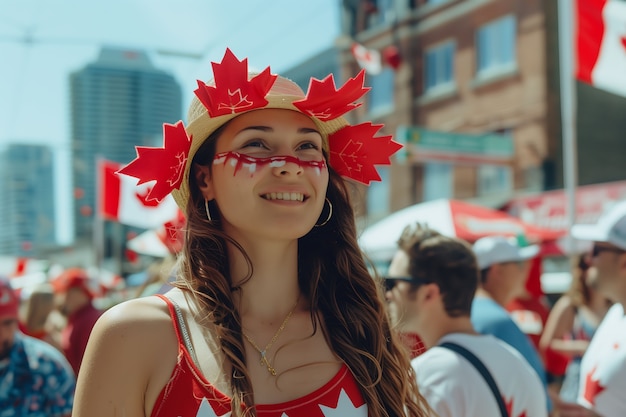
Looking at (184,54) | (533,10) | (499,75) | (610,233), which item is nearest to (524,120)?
(499,75)

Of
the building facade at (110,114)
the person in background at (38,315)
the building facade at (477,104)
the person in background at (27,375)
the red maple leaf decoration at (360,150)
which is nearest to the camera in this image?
the red maple leaf decoration at (360,150)

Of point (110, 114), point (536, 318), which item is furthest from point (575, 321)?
point (110, 114)

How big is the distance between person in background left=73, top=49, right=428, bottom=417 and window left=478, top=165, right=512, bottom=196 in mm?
15091

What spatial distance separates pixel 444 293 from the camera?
3.05m

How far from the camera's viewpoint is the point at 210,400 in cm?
158

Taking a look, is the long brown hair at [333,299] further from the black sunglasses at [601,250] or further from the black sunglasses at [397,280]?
the black sunglasses at [601,250]


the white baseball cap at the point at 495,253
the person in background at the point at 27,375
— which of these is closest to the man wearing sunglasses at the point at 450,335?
the white baseball cap at the point at 495,253

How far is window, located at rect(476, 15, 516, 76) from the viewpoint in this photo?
16.9 m

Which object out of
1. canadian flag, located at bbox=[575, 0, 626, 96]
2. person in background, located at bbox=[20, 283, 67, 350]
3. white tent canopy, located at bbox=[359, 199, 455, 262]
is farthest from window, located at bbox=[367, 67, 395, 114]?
person in background, located at bbox=[20, 283, 67, 350]

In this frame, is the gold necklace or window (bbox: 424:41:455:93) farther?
window (bbox: 424:41:455:93)

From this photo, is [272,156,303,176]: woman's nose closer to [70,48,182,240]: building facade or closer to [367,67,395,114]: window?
[367,67,395,114]: window

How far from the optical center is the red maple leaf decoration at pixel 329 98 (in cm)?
182

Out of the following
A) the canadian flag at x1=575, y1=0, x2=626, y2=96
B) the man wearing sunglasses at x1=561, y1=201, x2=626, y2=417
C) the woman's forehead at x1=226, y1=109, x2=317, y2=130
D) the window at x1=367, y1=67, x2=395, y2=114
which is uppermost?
the window at x1=367, y1=67, x2=395, y2=114

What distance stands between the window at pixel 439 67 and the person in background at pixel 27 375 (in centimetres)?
1610
